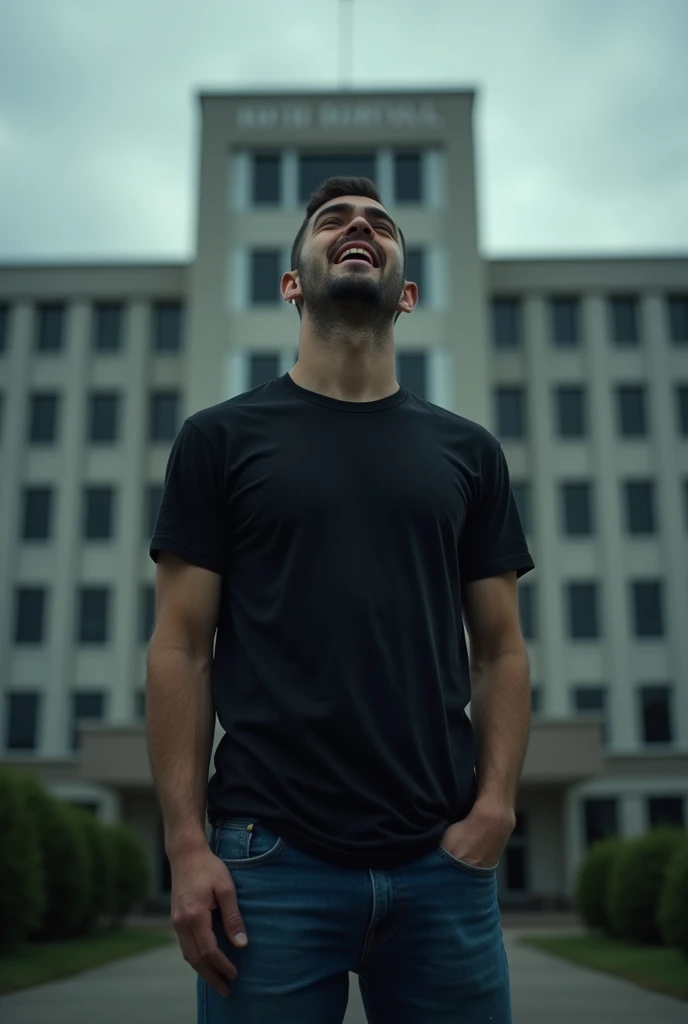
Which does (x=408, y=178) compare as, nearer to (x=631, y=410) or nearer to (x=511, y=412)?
(x=511, y=412)

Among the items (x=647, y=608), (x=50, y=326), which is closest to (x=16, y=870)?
(x=647, y=608)

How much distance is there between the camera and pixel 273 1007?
202 cm

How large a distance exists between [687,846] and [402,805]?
39.9ft

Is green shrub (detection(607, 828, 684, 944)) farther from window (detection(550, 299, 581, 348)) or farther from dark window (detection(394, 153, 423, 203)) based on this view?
window (detection(550, 299, 581, 348))

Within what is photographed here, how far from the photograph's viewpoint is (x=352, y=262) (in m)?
2.53

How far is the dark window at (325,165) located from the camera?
111 ft

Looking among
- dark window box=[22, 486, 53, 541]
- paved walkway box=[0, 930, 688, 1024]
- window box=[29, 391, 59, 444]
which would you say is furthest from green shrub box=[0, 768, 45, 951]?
window box=[29, 391, 59, 444]

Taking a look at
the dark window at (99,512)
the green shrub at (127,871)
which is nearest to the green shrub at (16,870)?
the green shrub at (127,871)

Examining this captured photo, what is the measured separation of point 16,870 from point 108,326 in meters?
28.3

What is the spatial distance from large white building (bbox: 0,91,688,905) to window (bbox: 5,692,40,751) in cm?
6

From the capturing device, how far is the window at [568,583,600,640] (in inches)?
1411

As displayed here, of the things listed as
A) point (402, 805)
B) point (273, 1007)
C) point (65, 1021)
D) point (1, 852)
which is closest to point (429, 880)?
point (402, 805)

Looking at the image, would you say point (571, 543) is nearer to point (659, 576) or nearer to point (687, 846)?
point (659, 576)

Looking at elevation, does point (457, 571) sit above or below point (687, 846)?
above
